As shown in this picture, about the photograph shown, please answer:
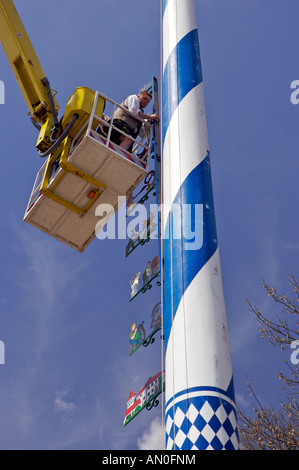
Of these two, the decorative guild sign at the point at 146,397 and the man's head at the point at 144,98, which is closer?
the decorative guild sign at the point at 146,397

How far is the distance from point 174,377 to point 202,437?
2.24 ft

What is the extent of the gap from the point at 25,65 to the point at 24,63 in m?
0.06

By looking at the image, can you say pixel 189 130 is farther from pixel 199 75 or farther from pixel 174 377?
pixel 174 377

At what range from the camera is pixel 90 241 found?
41.5ft

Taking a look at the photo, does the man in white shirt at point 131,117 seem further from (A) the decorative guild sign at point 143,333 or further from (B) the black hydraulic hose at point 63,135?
(A) the decorative guild sign at point 143,333

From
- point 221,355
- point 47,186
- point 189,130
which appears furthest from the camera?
point 47,186

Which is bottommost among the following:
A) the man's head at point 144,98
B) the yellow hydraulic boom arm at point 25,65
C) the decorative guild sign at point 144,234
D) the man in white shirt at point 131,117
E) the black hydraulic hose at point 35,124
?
the decorative guild sign at point 144,234

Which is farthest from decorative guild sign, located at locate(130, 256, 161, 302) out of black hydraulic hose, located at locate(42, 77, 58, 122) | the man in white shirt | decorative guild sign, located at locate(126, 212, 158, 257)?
black hydraulic hose, located at locate(42, 77, 58, 122)

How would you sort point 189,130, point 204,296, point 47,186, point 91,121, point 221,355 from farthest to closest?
1. point 47,186
2. point 91,121
3. point 189,130
4. point 204,296
5. point 221,355

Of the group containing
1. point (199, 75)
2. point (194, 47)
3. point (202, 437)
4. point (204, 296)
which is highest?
point (194, 47)

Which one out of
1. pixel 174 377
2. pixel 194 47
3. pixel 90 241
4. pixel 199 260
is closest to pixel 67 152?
pixel 90 241

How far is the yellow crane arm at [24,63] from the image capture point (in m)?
13.7

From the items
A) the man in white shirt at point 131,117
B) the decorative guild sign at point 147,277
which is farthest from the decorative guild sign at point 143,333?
the man in white shirt at point 131,117

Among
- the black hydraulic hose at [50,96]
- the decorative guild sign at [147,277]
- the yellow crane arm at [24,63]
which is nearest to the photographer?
the decorative guild sign at [147,277]
